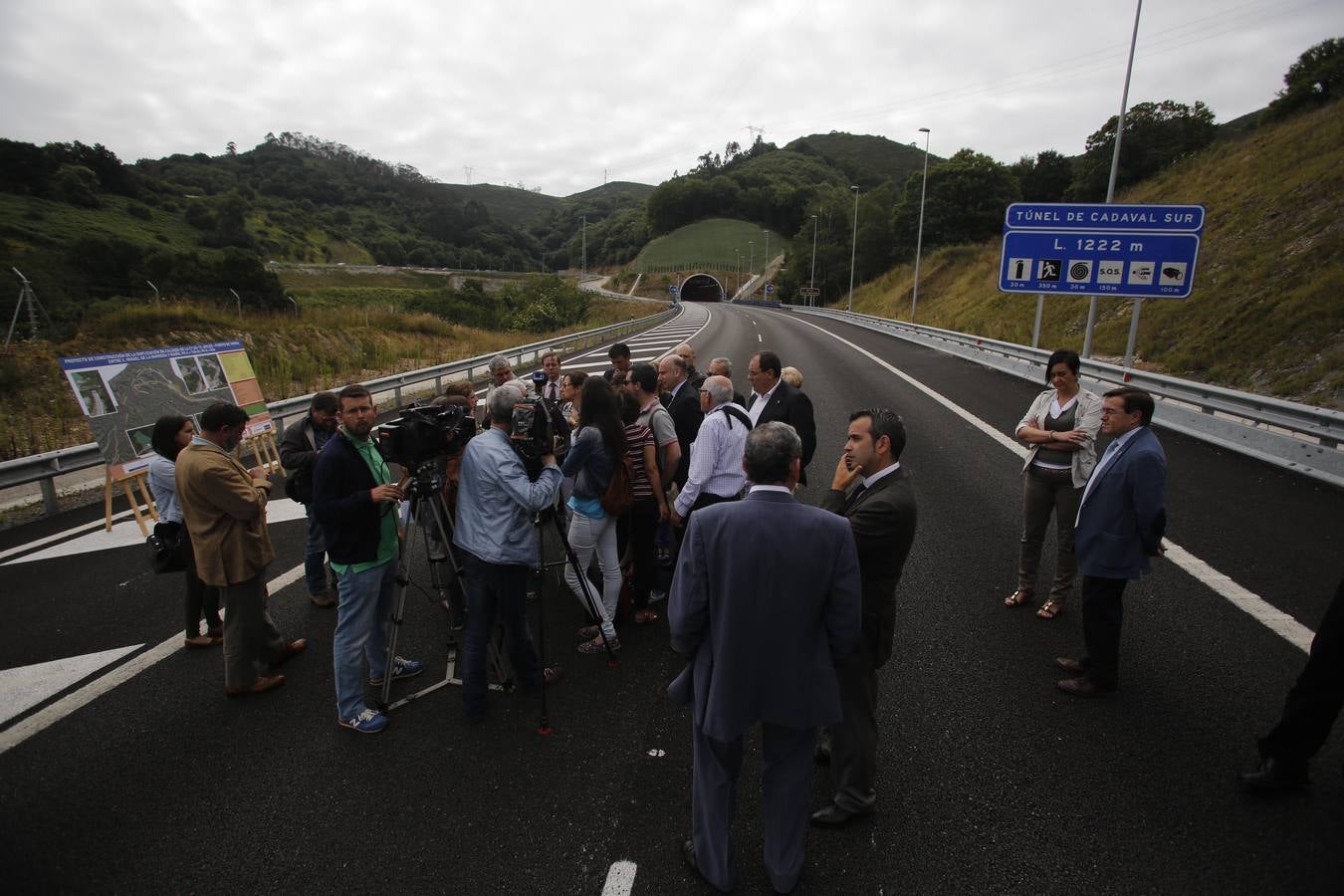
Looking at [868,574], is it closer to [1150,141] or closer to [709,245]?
[1150,141]

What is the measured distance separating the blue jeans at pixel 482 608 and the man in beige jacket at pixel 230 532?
4.45 ft

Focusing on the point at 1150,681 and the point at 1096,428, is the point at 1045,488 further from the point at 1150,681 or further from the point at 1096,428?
the point at 1150,681

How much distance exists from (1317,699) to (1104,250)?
1491 centimetres

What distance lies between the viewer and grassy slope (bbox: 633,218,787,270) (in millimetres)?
Answer: 125188

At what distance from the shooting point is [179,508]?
15.0 ft

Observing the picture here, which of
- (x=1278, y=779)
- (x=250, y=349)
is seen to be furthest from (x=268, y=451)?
(x=1278, y=779)

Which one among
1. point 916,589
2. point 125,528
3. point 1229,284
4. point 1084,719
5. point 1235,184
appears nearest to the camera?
point 1084,719

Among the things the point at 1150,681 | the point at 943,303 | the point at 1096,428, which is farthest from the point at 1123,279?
the point at 943,303

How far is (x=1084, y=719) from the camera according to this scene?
3709 mm

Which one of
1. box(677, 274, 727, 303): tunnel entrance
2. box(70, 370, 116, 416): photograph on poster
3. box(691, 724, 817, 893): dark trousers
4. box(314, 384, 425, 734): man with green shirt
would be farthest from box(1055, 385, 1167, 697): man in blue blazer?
box(677, 274, 727, 303): tunnel entrance

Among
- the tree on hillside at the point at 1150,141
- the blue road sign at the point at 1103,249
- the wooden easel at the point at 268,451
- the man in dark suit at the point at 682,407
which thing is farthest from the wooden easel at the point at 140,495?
the tree on hillside at the point at 1150,141

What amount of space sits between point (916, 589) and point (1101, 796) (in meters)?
2.26

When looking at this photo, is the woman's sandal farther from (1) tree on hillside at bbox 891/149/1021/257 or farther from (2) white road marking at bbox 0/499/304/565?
(1) tree on hillside at bbox 891/149/1021/257

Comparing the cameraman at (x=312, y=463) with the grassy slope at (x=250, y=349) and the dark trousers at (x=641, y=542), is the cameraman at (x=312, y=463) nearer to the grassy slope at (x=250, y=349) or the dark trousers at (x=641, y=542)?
the dark trousers at (x=641, y=542)
